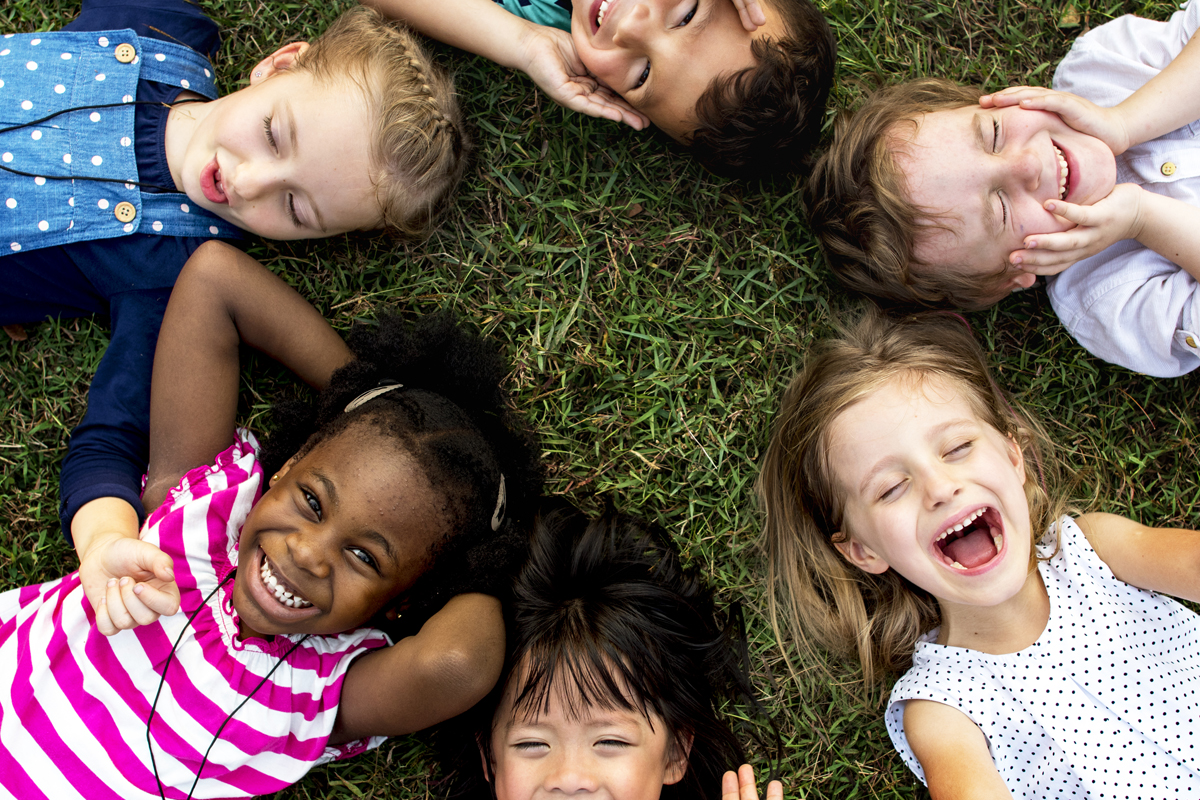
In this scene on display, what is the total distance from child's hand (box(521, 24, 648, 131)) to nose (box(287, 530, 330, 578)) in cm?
156

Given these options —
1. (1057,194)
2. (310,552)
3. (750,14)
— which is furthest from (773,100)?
(310,552)

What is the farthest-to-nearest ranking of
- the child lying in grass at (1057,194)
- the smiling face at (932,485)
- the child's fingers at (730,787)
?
the child lying in grass at (1057,194)
the smiling face at (932,485)
the child's fingers at (730,787)

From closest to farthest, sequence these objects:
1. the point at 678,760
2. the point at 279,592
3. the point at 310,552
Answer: the point at 310,552 < the point at 279,592 < the point at 678,760

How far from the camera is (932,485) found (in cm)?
228

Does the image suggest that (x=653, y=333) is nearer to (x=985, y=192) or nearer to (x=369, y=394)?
(x=369, y=394)

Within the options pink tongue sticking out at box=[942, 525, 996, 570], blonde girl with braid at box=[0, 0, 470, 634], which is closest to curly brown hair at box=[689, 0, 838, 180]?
blonde girl with braid at box=[0, 0, 470, 634]

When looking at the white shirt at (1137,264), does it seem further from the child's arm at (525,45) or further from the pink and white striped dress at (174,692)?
the pink and white striped dress at (174,692)

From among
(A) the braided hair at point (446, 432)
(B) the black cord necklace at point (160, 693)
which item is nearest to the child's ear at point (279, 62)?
(A) the braided hair at point (446, 432)

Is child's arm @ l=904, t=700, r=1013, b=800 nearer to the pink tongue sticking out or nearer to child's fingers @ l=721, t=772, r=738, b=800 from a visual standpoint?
the pink tongue sticking out

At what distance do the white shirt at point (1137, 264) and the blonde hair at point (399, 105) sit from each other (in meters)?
2.14

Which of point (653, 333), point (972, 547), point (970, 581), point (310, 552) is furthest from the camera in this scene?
point (653, 333)

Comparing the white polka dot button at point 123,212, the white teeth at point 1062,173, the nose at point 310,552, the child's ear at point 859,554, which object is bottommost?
the child's ear at point 859,554

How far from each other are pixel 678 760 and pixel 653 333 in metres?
1.36

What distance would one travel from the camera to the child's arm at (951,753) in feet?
7.80
